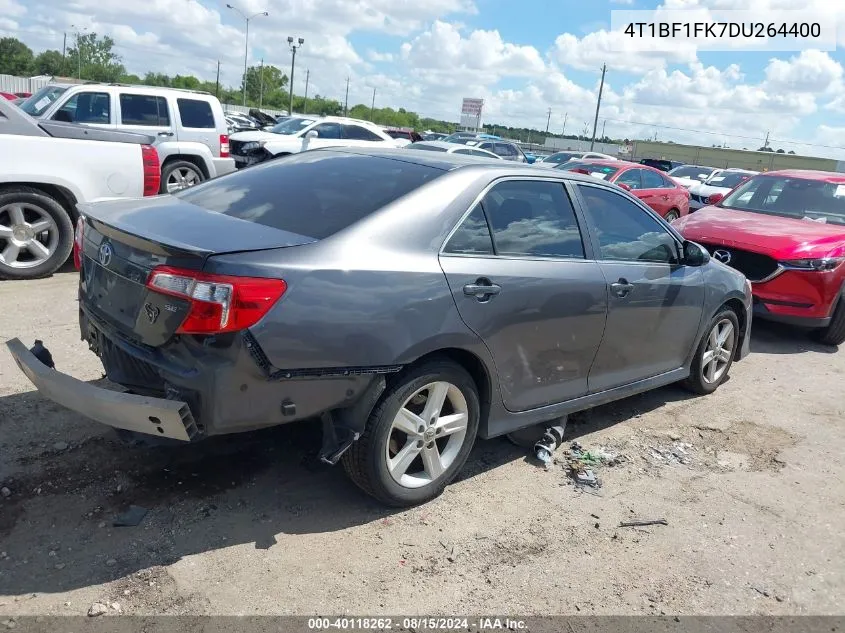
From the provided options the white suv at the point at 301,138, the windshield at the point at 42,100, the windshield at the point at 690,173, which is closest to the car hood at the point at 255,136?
the white suv at the point at 301,138

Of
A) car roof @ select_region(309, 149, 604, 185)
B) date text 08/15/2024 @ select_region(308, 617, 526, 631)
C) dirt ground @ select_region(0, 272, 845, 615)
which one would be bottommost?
date text 08/15/2024 @ select_region(308, 617, 526, 631)

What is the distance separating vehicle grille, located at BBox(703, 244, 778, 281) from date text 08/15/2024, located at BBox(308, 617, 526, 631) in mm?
5077

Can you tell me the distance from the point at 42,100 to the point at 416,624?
1229cm

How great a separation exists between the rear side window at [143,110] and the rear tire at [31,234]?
18.3 ft

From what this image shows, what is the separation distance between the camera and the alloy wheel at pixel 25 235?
6551 mm

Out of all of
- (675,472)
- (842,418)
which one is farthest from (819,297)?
(675,472)

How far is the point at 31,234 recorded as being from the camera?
6.68 m

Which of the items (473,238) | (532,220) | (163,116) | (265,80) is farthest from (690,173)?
(265,80)

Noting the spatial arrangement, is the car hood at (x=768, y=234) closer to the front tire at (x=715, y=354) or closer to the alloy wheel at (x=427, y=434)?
the front tire at (x=715, y=354)

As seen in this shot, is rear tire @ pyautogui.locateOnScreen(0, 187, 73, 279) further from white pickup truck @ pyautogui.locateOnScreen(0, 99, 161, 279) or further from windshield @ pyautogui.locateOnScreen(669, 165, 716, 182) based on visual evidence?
windshield @ pyautogui.locateOnScreen(669, 165, 716, 182)

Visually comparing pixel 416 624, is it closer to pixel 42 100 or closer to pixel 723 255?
pixel 723 255

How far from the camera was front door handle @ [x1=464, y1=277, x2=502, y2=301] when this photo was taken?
3279mm

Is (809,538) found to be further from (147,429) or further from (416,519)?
(147,429)

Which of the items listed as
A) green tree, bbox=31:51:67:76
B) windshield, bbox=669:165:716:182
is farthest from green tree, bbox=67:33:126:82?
windshield, bbox=669:165:716:182
